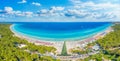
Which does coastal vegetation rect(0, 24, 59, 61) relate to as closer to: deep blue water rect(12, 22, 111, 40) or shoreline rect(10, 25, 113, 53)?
shoreline rect(10, 25, 113, 53)

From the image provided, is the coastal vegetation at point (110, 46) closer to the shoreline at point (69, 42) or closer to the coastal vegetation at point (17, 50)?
the shoreline at point (69, 42)

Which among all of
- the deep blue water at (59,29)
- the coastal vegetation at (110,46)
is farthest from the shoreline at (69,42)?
the coastal vegetation at (110,46)

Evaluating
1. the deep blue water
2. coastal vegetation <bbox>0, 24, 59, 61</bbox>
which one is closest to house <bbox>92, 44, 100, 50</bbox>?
the deep blue water

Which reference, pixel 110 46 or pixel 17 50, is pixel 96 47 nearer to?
pixel 110 46

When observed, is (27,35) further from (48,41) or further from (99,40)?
(99,40)

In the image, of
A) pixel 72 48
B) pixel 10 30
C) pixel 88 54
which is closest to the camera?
pixel 88 54

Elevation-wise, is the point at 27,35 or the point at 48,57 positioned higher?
the point at 27,35

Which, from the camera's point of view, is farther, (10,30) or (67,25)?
(67,25)

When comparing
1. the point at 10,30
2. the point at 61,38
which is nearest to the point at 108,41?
the point at 61,38
